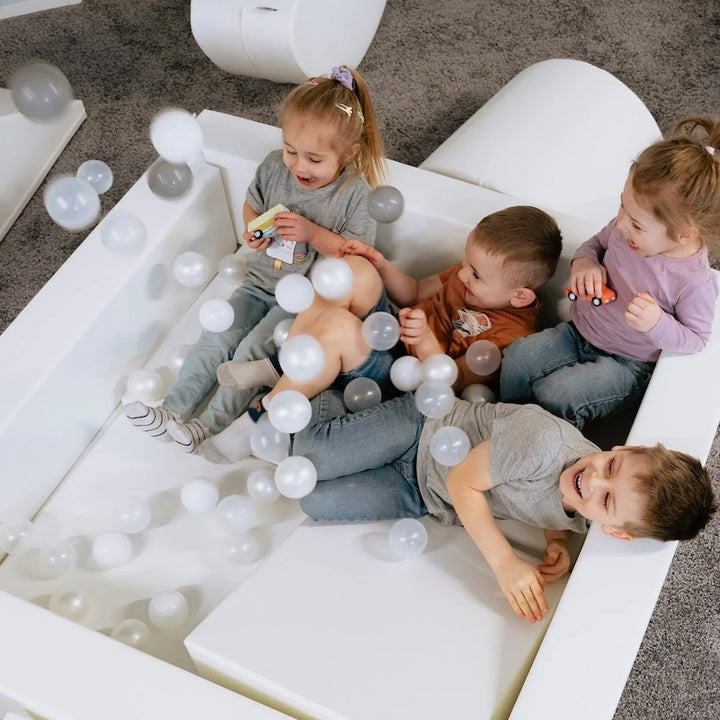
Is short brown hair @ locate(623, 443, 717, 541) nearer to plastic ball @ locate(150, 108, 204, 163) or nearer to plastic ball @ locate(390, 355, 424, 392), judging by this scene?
plastic ball @ locate(390, 355, 424, 392)

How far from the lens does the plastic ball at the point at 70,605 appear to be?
1297 mm

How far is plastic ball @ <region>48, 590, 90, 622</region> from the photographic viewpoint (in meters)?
1.30

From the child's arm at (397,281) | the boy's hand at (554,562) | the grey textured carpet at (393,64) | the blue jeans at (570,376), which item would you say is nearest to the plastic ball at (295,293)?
the child's arm at (397,281)

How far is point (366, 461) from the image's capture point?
1381 mm

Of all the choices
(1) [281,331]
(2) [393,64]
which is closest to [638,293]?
(1) [281,331]

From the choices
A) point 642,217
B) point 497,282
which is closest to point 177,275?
point 497,282

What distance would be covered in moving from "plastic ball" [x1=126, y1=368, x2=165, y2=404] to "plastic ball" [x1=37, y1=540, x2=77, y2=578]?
0.97 feet

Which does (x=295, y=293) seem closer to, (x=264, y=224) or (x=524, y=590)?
(x=264, y=224)

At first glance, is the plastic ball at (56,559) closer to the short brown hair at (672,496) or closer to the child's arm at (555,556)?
the child's arm at (555,556)

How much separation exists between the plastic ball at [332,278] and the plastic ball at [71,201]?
395 millimetres

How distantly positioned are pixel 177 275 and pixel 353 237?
331 mm

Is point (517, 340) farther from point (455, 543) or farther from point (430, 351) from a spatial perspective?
point (455, 543)

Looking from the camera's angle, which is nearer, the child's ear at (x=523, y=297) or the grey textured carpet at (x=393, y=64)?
the child's ear at (x=523, y=297)

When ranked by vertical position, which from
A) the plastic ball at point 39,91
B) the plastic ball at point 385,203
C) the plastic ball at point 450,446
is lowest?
the plastic ball at point 450,446
